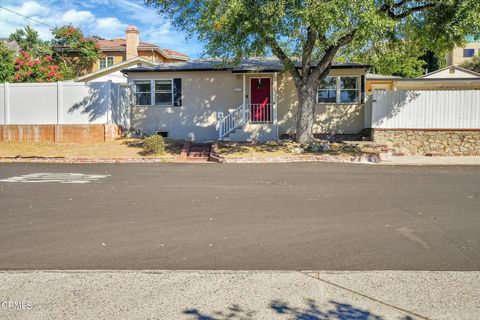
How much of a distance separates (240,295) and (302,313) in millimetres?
605

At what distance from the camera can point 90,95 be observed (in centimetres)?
1981

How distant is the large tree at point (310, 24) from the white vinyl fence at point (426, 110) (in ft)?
7.16

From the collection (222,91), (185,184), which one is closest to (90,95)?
(222,91)

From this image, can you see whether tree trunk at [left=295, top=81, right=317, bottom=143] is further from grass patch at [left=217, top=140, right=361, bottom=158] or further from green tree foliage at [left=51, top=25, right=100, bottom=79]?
green tree foliage at [left=51, top=25, right=100, bottom=79]

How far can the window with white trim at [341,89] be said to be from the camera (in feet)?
67.2

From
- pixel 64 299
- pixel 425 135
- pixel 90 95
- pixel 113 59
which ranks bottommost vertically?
pixel 64 299

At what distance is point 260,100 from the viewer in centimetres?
2117

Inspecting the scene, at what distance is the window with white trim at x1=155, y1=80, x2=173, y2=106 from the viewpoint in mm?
21562

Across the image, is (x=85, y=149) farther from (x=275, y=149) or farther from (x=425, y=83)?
(x=425, y=83)

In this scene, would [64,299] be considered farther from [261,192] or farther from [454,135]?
[454,135]

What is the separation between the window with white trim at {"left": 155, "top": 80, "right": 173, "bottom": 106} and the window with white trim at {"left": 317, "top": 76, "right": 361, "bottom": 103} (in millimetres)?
7383

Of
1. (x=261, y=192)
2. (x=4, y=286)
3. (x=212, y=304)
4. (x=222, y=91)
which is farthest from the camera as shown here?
(x=222, y=91)

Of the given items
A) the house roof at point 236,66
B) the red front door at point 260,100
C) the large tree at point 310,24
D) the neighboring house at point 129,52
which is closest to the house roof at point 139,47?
the neighboring house at point 129,52

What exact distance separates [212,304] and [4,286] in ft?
6.62
